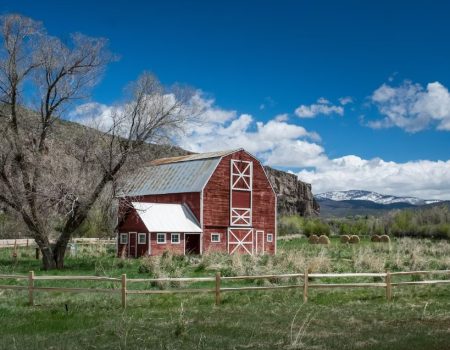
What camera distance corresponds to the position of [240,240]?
131 feet

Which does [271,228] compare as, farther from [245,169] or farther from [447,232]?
[447,232]

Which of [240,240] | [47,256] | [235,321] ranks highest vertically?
[240,240]

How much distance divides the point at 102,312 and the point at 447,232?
211ft

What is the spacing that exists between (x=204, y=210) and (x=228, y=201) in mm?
1970

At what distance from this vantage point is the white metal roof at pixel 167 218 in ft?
118

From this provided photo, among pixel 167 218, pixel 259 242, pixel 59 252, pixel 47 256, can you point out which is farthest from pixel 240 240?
pixel 47 256

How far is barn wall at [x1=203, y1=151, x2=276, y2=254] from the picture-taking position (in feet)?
127

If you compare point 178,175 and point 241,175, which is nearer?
point 241,175

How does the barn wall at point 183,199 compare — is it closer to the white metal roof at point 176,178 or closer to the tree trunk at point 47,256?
the white metal roof at point 176,178

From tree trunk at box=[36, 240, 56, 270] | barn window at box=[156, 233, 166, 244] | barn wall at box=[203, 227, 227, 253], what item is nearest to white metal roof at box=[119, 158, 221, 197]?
barn wall at box=[203, 227, 227, 253]

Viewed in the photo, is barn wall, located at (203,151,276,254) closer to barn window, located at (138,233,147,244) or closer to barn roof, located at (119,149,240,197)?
barn roof, located at (119,149,240,197)

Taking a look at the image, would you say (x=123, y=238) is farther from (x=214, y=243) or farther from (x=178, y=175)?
(x=178, y=175)

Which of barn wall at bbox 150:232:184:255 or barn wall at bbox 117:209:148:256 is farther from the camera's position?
barn wall at bbox 117:209:148:256

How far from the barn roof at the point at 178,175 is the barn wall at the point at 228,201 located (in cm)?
62
